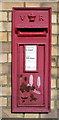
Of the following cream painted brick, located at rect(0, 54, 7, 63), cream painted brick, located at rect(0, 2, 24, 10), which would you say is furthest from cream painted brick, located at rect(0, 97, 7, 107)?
cream painted brick, located at rect(0, 2, 24, 10)

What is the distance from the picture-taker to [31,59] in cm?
430

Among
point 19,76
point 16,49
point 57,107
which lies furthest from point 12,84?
point 57,107

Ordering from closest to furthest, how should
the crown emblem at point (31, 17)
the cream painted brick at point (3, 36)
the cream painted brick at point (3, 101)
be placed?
1. the crown emblem at point (31, 17)
2. the cream painted brick at point (3, 36)
3. the cream painted brick at point (3, 101)

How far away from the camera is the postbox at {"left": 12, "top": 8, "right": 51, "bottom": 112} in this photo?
4230 millimetres

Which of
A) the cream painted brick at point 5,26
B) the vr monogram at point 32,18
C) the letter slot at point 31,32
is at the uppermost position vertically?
the vr monogram at point 32,18

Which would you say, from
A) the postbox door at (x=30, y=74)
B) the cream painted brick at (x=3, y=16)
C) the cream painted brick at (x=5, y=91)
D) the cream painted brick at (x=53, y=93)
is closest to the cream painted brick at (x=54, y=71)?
the postbox door at (x=30, y=74)

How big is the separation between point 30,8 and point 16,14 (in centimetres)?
26

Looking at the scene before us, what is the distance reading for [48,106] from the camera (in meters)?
4.39

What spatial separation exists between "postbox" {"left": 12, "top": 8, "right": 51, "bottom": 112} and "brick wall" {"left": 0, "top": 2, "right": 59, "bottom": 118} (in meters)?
0.08

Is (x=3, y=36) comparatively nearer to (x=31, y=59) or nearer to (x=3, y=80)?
(x=31, y=59)

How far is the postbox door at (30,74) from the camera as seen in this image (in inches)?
169

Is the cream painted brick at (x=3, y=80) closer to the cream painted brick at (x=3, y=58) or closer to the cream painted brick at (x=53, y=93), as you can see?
the cream painted brick at (x=3, y=58)

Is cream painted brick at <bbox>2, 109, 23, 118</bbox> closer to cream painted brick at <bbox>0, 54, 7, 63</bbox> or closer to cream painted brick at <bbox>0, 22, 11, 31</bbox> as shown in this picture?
cream painted brick at <bbox>0, 54, 7, 63</bbox>

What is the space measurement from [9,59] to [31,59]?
1.24 feet
